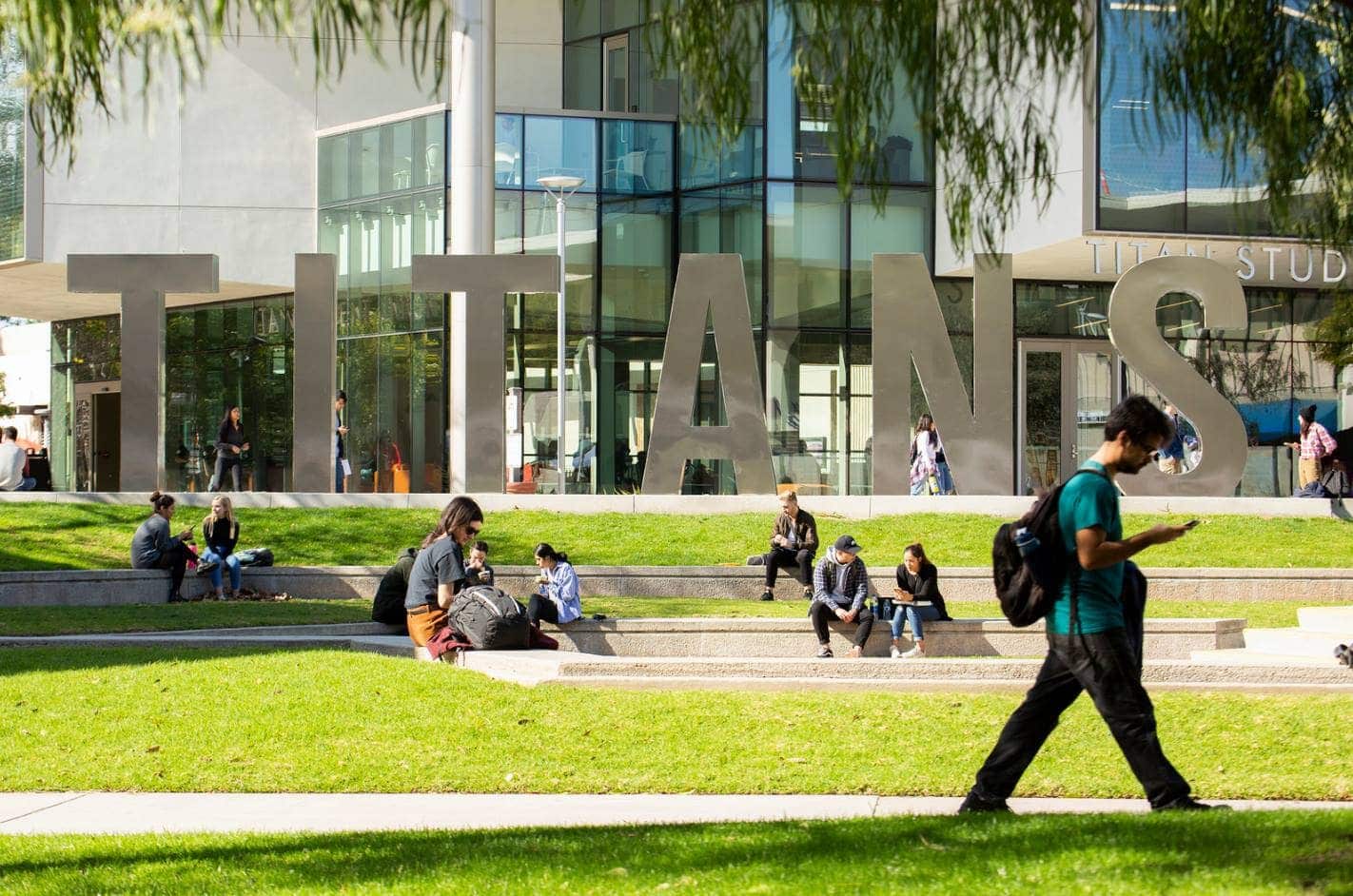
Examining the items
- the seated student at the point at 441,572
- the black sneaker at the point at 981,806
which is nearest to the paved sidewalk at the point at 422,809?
the black sneaker at the point at 981,806

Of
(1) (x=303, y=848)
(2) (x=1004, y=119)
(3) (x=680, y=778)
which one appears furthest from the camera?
(3) (x=680, y=778)

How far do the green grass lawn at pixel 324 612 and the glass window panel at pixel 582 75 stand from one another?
1944 cm

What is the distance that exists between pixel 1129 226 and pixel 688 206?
895 centimetres

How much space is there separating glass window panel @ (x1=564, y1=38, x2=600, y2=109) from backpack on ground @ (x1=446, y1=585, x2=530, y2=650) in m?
24.7

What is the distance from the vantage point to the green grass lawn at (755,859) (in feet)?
17.6

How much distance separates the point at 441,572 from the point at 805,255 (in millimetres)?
20341

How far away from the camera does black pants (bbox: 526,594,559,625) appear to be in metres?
14.0

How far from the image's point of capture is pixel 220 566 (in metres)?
18.5

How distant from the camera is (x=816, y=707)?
34.1 feet

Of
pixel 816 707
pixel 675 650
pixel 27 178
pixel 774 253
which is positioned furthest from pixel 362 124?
pixel 816 707

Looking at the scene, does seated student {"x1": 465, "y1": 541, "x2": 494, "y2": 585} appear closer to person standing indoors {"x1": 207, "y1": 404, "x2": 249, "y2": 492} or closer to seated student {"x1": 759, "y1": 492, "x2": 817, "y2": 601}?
seated student {"x1": 759, "y1": 492, "x2": 817, "y2": 601}

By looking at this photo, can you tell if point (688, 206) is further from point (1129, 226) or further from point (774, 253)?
point (1129, 226)

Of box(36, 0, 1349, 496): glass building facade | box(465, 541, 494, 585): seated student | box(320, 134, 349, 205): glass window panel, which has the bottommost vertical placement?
box(465, 541, 494, 585): seated student

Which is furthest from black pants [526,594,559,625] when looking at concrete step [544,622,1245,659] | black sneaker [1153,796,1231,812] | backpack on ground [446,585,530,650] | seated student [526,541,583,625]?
black sneaker [1153,796,1231,812]
